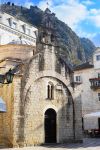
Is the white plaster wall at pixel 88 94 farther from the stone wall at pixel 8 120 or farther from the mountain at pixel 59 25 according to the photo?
the mountain at pixel 59 25

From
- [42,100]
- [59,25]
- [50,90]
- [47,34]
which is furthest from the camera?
[59,25]

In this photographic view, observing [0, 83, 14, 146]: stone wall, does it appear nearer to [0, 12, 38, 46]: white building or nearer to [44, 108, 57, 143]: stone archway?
A: [44, 108, 57, 143]: stone archway

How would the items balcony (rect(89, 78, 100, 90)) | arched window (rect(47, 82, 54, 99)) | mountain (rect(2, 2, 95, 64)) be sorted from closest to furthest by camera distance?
arched window (rect(47, 82, 54, 99))
balcony (rect(89, 78, 100, 90))
mountain (rect(2, 2, 95, 64))

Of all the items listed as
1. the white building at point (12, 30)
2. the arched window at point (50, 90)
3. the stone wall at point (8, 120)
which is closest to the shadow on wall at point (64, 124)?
the arched window at point (50, 90)

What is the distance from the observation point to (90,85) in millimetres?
51219

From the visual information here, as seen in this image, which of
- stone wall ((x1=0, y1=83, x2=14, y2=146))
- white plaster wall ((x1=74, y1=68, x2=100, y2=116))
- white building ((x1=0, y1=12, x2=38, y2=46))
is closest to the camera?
stone wall ((x1=0, y1=83, x2=14, y2=146))

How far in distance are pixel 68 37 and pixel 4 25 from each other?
3651 centimetres

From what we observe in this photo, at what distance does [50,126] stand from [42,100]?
2482 mm

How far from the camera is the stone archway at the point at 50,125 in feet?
86.3

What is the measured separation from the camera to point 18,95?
24.7 meters

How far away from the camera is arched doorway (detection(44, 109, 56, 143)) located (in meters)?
26.3

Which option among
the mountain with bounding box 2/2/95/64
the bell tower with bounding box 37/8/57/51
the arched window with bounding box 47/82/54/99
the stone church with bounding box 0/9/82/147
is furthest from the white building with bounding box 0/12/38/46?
the arched window with bounding box 47/82/54/99

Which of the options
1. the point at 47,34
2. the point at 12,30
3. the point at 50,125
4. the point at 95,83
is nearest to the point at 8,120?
the point at 50,125

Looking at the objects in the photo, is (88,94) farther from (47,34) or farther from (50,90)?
(50,90)
